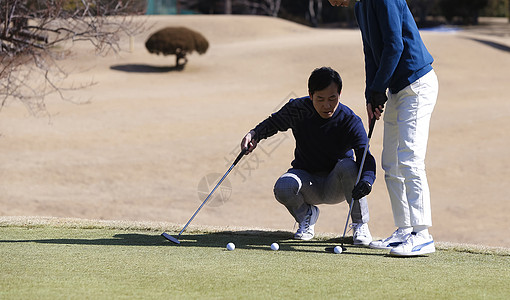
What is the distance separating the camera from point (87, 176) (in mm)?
13883

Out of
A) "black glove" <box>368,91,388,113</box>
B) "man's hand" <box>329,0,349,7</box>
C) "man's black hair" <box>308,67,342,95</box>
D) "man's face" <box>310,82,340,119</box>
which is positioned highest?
"man's hand" <box>329,0,349,7</box>

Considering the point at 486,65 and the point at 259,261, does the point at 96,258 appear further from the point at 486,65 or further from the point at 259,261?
the point at 486,65

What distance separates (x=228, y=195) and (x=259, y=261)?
889 centimetres

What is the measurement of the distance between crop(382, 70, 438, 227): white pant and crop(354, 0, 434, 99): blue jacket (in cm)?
7

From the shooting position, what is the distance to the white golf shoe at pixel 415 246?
13.1 feet

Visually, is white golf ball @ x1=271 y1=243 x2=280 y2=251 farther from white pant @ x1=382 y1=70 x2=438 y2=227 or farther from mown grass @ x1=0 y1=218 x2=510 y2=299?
white pant @ x1=382 y1=70 x2=438 y2=227

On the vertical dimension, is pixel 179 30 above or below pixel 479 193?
above

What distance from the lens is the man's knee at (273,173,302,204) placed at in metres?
4.62

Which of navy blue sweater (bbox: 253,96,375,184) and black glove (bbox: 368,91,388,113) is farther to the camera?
navy blue sweater (bbox: 253,96,375,184)

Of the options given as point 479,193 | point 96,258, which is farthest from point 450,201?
point 96,258

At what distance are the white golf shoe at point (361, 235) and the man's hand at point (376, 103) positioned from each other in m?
0.80

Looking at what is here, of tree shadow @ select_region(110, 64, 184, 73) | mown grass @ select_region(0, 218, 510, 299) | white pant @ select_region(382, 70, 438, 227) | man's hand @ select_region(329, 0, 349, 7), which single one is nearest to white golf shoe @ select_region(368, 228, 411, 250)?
mown grass @ select_region(0, 218, 510, 299)

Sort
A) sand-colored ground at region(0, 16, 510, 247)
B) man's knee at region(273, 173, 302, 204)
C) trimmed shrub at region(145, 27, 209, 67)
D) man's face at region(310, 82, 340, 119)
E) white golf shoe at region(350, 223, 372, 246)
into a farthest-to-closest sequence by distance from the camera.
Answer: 1. trimmed shrub at region(145, 27, 209, 67)
2. sand-colored ground at region(0, 16, 510, 247)
3. man's knee at region(273, 173, 302, 204)
4. white golf shoe at region(350, 223, 372, 246)
5. man's face at region(310, 82, 340, 119)

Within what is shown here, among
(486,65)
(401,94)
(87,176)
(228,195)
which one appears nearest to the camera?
(401,94)
